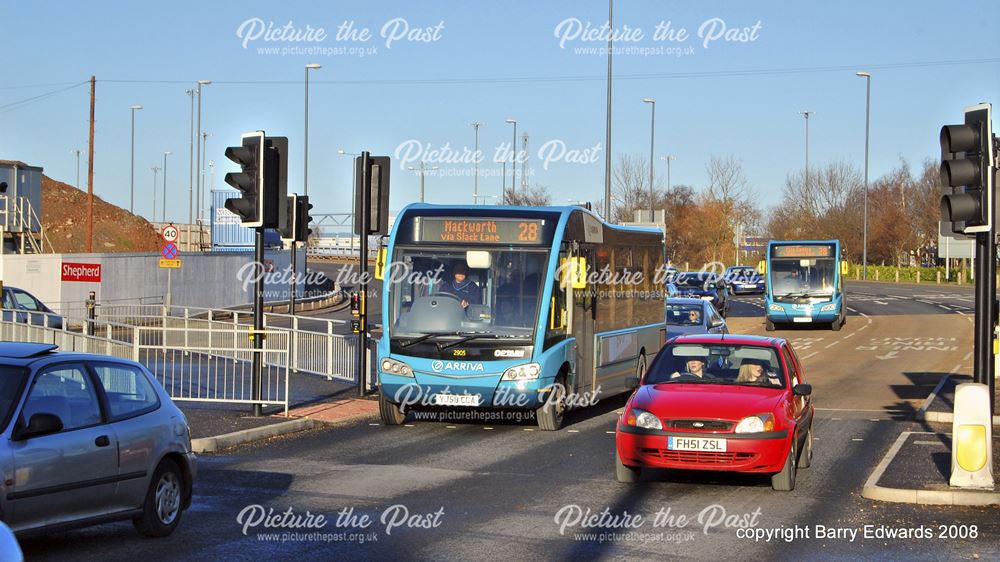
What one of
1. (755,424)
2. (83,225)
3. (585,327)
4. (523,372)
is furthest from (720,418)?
(83,225)

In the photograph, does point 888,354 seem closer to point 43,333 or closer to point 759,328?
point 759,328

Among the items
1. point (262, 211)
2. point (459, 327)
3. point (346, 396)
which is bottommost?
point (346, 396)

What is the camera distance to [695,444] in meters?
11.6

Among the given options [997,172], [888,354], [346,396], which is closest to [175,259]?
[346,396]

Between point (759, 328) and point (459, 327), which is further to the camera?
point (759, 328)

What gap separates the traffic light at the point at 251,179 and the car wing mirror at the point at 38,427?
8384mm

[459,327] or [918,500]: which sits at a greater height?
[459,327]

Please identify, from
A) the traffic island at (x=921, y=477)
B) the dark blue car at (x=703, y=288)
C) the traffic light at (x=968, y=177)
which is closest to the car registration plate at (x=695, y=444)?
the traffic island at (x=921, y=477)

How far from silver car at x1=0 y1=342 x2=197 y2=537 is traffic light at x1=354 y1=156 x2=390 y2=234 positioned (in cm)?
1069

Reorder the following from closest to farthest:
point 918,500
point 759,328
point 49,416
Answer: point 49,416, point 918,500, point 759,328

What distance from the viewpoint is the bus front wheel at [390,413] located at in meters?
16.9

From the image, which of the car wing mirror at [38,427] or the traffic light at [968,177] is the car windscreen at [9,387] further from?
the traffic light at [968,177]

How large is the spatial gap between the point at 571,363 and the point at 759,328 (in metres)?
27.7

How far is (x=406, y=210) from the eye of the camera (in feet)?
55.6
